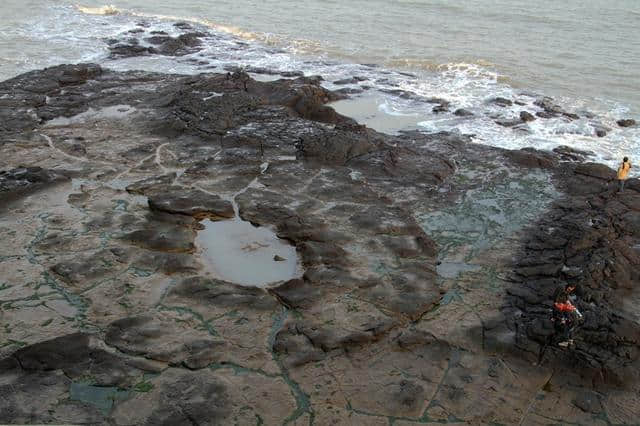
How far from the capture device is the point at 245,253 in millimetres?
11930

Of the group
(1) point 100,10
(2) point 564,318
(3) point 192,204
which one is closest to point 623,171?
(2) point 564,318

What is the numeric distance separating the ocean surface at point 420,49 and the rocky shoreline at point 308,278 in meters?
3.14

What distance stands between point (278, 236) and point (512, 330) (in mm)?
5066

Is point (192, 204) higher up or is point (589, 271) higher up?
point (589, 271)

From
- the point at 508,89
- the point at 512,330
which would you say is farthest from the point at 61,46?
the point at 512,330

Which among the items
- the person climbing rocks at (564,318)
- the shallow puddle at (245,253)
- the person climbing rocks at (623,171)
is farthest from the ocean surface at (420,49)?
the person climbing rocks at (564,318)

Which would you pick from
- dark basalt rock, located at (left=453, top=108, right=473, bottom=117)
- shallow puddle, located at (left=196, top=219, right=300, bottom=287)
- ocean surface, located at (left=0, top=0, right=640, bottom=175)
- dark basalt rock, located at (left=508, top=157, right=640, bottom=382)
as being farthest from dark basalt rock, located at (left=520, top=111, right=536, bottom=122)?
shallow puddle, located at (left=196, top=219, right=300, bottom=287)

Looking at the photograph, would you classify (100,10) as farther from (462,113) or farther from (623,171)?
(623,171)

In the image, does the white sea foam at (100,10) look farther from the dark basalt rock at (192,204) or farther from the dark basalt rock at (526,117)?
the dark basalt rock at (526,117)

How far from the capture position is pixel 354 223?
12.8m

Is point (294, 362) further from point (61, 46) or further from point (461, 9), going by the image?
point (461, 9)

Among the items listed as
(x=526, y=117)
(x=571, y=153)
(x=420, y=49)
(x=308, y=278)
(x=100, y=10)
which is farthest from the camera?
(x=100, y=10)

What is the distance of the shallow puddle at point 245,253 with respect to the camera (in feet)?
37.0

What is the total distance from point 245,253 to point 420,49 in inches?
774
